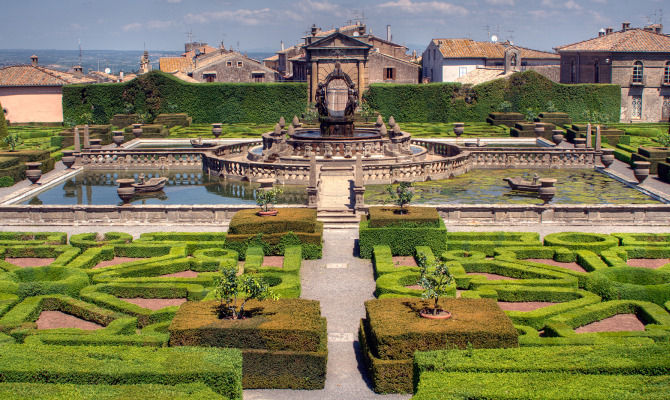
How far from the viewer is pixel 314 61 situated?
79.4 m

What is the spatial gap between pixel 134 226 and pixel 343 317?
13857 mm

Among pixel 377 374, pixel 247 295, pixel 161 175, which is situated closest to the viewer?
pixel 377 374

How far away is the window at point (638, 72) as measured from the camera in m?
76.3

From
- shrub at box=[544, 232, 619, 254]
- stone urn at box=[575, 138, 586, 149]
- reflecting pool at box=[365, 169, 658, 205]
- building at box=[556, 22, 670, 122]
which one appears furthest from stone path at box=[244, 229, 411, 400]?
building at box=[556, 22, 670, 122]

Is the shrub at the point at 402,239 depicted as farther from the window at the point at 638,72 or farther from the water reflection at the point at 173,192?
the window at the point at 638,72

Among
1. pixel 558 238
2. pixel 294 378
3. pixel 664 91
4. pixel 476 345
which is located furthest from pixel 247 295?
pixel 664 91

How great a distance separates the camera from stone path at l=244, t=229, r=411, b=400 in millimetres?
17750

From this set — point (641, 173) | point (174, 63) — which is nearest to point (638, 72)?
point (641, 173)

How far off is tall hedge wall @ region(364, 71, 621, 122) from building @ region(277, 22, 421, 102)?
4126 millimetres

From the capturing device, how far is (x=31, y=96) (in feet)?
246

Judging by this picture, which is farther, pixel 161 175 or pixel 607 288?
pixel 161 175

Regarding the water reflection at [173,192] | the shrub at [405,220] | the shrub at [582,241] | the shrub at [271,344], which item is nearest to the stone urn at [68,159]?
the water reflection at [173,192]

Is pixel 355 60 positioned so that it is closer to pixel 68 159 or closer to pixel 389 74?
pixel 389 74

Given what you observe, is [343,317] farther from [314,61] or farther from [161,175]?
[314,61]
